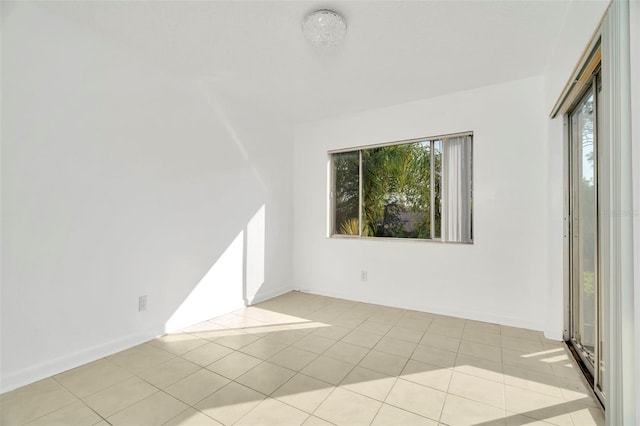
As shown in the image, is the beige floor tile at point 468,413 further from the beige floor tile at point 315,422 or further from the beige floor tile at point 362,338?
the beige floor tile at point 362,338

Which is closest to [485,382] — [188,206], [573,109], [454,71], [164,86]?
[573,109]

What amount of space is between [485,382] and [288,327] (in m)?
1.80

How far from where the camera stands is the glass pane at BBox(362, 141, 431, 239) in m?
3.71

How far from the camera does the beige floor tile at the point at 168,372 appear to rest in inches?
81.8

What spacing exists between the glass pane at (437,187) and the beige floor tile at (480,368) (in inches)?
59.5

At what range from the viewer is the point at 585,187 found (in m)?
2.31

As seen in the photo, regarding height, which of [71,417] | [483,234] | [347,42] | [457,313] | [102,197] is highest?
[347,42]

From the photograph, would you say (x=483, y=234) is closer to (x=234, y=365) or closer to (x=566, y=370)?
(x=566, y=370)

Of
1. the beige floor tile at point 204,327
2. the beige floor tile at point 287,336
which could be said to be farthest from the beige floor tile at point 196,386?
the beige floor tile at point 204,327

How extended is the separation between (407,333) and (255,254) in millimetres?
2098

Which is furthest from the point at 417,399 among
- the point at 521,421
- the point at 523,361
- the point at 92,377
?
the point at 92,377

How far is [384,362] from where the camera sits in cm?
236

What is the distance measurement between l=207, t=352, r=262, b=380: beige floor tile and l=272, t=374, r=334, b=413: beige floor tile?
0.38 m

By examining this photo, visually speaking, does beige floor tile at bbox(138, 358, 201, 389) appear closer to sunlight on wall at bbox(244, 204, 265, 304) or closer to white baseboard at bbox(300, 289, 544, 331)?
sunlight on wall at bbox(244, 204, 265, 304)
